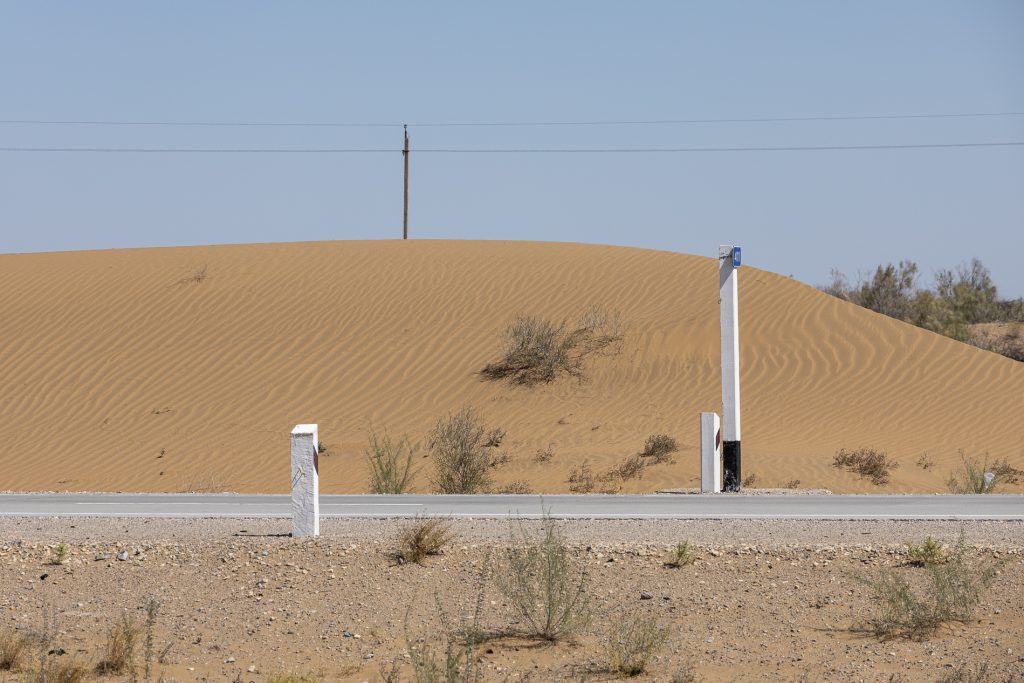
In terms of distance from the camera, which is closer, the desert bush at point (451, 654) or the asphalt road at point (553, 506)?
the desert bush at point (451, 654)

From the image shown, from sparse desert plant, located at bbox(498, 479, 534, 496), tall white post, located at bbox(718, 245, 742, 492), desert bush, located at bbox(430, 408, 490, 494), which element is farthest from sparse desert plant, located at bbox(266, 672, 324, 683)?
sparse desert plant, located at bbox(498, 479, 534, 496)

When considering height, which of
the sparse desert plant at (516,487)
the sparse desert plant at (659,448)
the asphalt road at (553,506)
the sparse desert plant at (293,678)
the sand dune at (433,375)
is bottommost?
the sparse desert plant at (293,678)

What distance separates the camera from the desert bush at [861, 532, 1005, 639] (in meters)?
9.66

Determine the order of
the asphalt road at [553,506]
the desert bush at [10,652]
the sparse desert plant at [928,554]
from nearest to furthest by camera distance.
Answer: the desert bush at [10,652] → the sparse desert plant at [928,554] → the asphalt road at [553,506]

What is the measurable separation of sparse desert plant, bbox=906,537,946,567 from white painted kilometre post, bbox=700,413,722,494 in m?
6.35

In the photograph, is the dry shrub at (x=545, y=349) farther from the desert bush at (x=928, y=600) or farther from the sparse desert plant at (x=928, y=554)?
the desert bush at (x=928, y=600)

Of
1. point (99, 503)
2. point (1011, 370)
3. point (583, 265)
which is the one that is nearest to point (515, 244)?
point (583, 265)

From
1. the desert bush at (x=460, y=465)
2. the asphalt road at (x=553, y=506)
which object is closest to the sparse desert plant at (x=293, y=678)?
the asphalt road at (x=553, y=506)

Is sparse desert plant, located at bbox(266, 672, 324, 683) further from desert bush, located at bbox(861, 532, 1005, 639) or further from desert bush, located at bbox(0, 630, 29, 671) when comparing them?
desert bush, located at bbox(861, 532, 1005, 639)

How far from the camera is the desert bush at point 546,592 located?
9.70 meters

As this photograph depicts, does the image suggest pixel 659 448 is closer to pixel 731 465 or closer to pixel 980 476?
pixel 980 476

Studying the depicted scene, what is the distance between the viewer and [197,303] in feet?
133

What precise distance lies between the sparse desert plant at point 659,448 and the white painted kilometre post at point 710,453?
7.34m

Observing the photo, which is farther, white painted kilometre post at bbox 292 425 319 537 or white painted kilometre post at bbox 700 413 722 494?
white painted kilometre post at bbox 700 413 722 494
